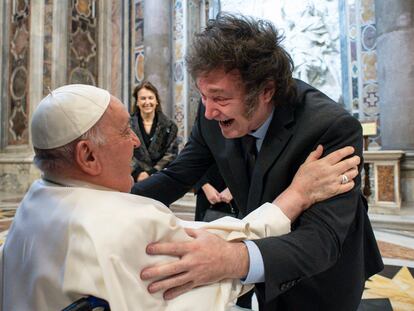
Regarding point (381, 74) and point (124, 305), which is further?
point (381, 74)

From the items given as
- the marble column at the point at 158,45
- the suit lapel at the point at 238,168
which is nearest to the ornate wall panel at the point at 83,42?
the marble column at the point at 158,45

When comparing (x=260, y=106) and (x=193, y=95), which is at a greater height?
(x=193, y=95)

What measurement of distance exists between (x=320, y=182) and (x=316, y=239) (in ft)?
0.64

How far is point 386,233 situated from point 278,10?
624 cm

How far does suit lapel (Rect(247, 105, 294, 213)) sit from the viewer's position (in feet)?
4.66

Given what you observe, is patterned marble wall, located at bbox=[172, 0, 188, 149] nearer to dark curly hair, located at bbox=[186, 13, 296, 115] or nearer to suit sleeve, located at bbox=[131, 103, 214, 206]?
suit sleeve, located at bbox=[131, 103, 214, 206]

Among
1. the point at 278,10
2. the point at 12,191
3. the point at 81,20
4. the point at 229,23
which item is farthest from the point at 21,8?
the point at 229,23

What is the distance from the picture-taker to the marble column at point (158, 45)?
28.6 feet

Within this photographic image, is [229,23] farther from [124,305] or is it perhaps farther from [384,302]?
[384,302]

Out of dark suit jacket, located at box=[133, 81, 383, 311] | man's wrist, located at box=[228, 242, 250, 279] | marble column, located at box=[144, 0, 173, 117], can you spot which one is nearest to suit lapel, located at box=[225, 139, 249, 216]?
dark suit jacket, located at box=[133, 81, 383, 311]

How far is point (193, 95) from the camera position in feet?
30.4

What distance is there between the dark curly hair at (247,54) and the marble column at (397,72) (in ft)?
17.3

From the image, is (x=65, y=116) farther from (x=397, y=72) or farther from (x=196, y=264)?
(x=397, y=72)

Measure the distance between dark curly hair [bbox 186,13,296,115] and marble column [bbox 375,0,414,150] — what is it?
5.28 metres
